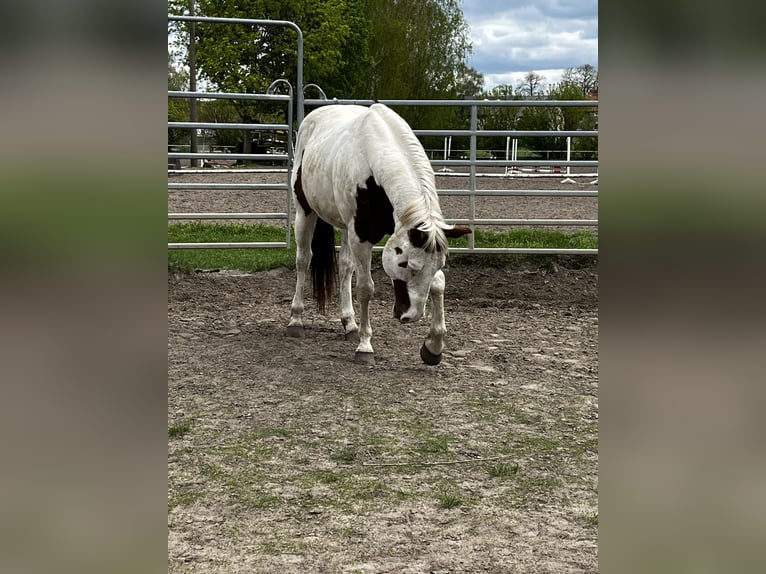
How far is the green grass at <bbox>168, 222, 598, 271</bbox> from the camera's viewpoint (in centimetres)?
718

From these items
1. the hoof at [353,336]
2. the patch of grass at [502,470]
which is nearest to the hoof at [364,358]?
the hoof at [353,336]

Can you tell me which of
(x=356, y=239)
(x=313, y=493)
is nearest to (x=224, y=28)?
(x=356, y=239)

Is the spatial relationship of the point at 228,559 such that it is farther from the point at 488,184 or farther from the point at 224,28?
the point at 224,28

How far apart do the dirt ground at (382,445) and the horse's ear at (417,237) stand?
0.84 m

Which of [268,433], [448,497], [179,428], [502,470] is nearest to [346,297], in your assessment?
[268,433]

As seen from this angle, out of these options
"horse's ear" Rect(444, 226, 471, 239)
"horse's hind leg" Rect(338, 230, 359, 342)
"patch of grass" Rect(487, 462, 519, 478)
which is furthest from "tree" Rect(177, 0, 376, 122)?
"patch of grass" Rect(487, 462, 519, 478)

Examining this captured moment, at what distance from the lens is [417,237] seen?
4051 mm

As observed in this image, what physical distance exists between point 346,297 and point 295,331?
1.49 feet

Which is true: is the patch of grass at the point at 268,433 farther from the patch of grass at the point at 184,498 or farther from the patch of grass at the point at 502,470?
the patch of grass at the point at 502,470
